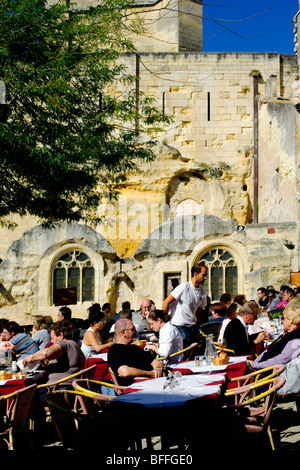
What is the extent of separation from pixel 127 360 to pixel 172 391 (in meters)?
0.89

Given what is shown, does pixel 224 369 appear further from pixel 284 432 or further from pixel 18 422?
pixel 18 422

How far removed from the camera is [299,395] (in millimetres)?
4383

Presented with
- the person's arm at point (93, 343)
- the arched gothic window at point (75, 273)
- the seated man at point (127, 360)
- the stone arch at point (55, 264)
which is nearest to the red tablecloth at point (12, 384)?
the seated man at point (127, 360)

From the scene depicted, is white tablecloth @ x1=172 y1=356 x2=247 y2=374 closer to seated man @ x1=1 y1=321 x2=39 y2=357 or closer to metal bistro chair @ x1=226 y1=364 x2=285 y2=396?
metal bistro chair @ x1=226 y1=364 x2=285 y2=396

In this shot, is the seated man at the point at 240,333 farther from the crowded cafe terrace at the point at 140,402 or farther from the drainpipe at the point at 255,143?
the drainpipe at the point at 255,143

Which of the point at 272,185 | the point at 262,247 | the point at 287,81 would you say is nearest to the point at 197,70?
the point at 287,81

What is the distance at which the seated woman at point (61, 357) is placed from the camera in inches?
193

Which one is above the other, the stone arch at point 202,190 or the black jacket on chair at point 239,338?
the stone arch at point 202,190

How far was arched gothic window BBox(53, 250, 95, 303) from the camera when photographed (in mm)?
14242

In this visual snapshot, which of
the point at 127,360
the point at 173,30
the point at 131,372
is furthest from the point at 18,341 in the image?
the point at 173,30

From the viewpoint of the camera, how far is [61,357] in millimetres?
5000

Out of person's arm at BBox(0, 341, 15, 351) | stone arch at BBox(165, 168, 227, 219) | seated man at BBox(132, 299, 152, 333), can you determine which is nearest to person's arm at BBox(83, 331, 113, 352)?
person's arm at BBox(0, 341, 15, 351)

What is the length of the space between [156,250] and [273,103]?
831 cm

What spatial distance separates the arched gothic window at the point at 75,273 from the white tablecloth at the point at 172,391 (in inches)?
400
